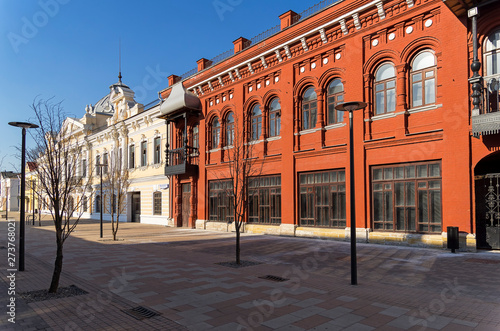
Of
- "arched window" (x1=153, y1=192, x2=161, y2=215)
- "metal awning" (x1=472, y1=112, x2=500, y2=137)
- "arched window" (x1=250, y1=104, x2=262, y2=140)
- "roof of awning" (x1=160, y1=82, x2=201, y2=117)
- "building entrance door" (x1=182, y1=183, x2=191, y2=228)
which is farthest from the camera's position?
"arched window" (x1=153, y1=192, x2=161, y2=215)

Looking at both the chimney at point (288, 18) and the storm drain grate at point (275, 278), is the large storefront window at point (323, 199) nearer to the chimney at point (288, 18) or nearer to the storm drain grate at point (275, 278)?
the storm drain grate at point (275, 278)

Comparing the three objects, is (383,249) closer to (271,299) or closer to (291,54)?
(271,299)

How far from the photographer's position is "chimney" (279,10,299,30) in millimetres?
19438

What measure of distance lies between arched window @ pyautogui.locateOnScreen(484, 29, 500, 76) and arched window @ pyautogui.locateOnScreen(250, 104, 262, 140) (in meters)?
11.6

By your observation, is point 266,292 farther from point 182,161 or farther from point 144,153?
point 144,153

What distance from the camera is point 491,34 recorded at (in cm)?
1255

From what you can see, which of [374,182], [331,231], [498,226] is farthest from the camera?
[331,231]

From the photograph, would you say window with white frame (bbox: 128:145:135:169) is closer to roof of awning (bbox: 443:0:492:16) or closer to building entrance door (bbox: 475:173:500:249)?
roof of awning (bbox: 443:0:492:16)

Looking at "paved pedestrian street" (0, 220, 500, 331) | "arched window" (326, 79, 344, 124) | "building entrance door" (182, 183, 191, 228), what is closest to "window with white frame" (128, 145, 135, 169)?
"building entrance door" (182, 183, 191, 228)

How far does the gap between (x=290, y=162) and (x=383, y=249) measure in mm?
6889

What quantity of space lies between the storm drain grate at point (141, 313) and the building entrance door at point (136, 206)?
28084 millimetres

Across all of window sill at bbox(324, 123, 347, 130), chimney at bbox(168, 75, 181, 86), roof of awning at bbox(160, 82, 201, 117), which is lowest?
window sill at bbox(324, 123, 347, 130)

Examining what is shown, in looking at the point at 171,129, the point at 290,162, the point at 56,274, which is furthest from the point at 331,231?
the point at 171,129

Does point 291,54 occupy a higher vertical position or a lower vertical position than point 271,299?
higher
